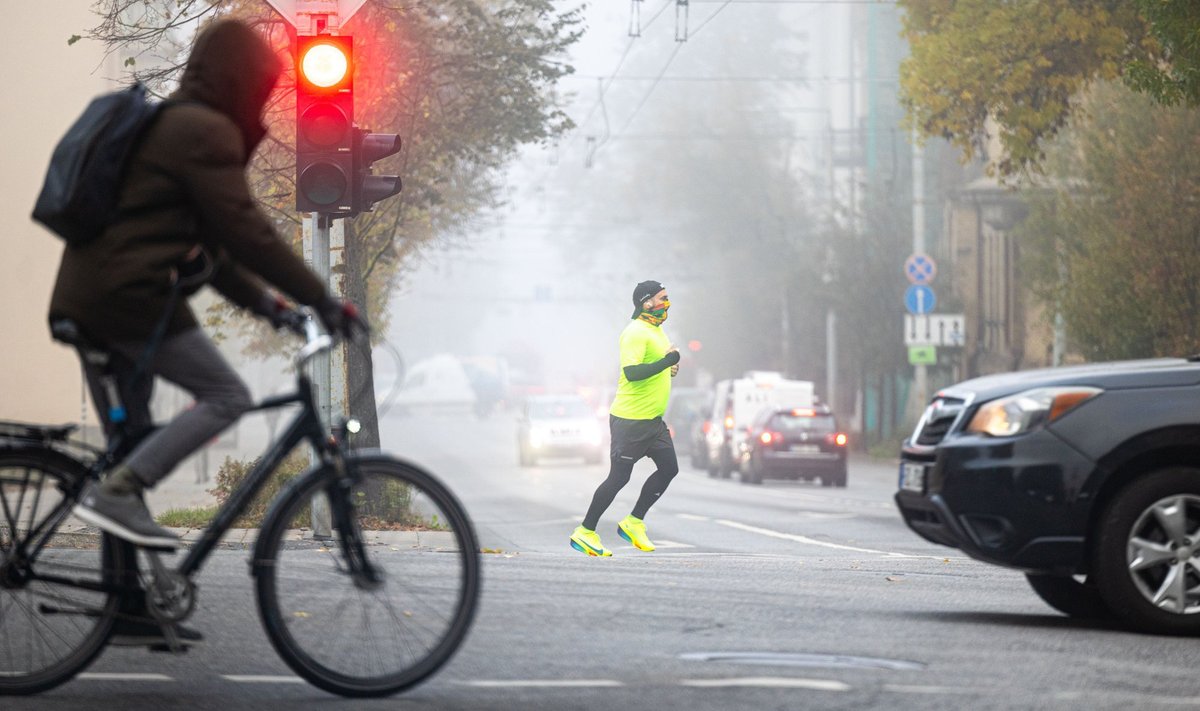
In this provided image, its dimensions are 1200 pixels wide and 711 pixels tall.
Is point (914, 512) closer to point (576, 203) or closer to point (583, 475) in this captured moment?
point (583, 475)

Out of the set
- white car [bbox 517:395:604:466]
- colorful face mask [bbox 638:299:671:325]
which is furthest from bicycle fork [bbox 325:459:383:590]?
white car [bbox 517:395:604:466]

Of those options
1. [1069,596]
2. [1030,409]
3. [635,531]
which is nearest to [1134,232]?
[635,531]

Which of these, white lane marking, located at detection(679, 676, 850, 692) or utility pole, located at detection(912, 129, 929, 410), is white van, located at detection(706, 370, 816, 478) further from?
white lane marking, located at detection(679, 676, 850, 692)

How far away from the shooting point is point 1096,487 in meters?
7.38

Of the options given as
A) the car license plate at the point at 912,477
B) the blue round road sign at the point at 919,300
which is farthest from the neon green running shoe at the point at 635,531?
the blue round road sign at the point at 919,300

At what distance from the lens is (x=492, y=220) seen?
35531mm

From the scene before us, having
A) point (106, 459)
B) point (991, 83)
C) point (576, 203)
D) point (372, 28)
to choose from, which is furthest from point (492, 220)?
point (576, 203)

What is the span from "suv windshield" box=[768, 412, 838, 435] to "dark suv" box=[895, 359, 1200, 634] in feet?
86.8

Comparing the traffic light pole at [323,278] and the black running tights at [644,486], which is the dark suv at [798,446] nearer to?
the black running tights at [644,486]

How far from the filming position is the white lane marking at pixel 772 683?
5.71 meters

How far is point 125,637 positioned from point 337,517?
2.32ft

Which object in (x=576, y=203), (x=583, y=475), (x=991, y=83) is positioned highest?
(x=576, y=203)

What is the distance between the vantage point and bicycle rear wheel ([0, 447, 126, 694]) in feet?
17.9

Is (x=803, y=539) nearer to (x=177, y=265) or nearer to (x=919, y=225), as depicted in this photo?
(x=177, y=265)
